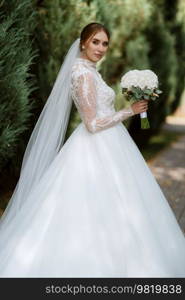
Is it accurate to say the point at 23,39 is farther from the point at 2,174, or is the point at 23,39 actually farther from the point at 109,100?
the point at 2,174

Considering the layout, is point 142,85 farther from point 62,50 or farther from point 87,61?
point 62,50

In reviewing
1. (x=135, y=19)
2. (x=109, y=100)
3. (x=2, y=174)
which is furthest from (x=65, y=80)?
(x=135, y=19)

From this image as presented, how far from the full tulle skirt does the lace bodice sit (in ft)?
0.58

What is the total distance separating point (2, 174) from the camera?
8.16 meters

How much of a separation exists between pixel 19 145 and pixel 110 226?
3.29m

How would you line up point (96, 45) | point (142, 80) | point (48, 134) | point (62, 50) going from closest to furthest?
point (142, 80)
point (96, 45)
point (48, 134)
point (62, 50)

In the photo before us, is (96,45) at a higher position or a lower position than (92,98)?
higher

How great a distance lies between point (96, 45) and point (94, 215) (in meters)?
1.52

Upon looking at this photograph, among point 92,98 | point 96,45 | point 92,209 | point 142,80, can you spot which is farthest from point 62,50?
point 92,209

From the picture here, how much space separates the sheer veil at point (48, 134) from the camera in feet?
16.0

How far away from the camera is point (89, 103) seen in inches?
172

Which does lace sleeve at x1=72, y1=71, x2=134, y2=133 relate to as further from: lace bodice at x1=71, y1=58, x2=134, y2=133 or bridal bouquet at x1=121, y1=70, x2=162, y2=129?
bridal bouquet at x1=121, y1=70, x2=162, y2=129

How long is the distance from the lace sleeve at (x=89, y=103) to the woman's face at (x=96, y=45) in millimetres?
305

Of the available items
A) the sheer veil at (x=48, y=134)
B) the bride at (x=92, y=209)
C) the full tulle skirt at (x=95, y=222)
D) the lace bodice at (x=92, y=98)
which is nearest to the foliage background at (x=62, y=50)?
the sheer veil at (x=48, y=134)
